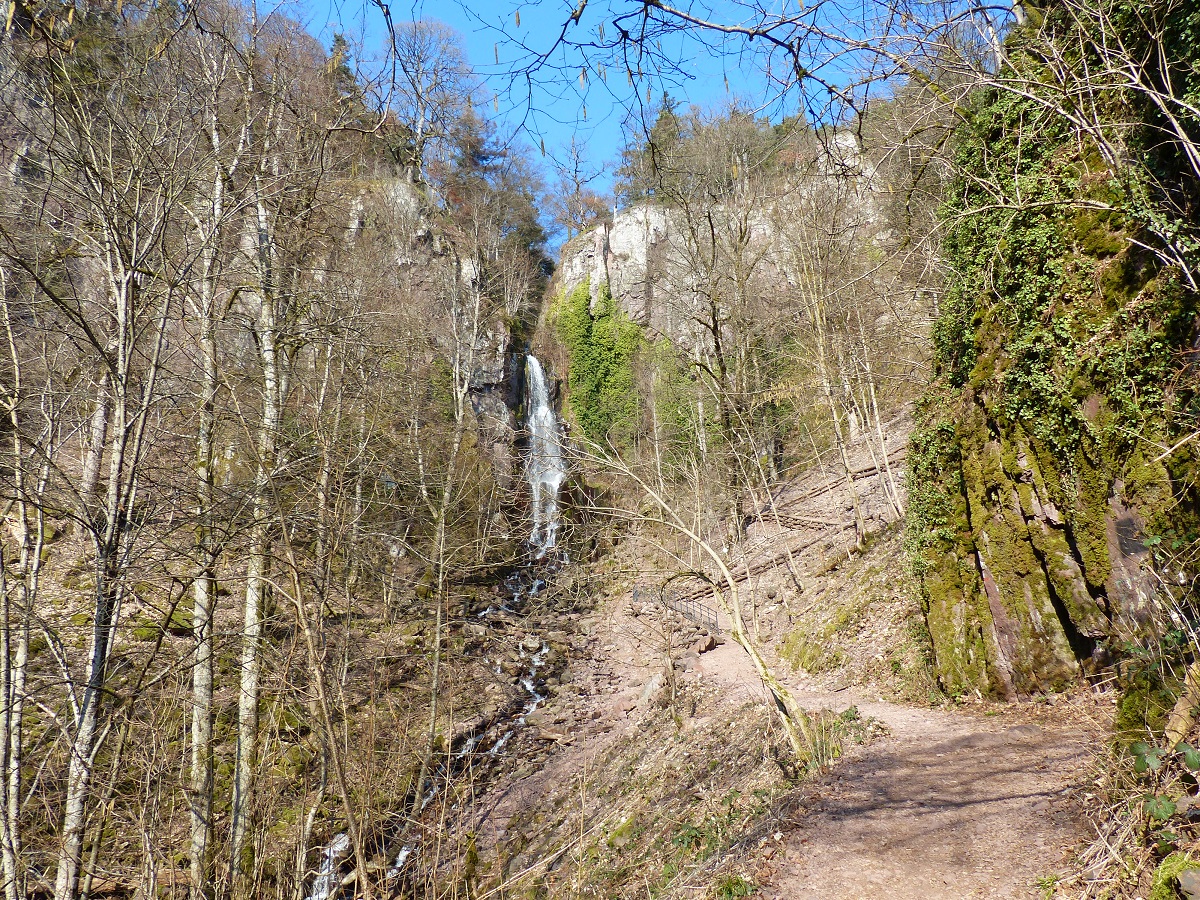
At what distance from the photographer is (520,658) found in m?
13.6

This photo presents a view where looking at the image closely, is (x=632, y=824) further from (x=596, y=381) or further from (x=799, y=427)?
(x=596, y=381)

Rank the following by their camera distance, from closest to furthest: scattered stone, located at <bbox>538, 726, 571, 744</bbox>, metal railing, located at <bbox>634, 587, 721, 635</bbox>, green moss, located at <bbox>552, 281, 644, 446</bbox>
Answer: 1. scattered stone, located at <bbox>538, 726, 571, 744</bbox>
2. metal railing, located at <bbox>634, 587, 721, 635</bbox>
3. green moss, located at <bbox>552, 281, 644, 446</bbox>

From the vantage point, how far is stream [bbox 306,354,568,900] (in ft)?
23.3

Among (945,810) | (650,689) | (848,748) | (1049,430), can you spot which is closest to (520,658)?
(650,689)

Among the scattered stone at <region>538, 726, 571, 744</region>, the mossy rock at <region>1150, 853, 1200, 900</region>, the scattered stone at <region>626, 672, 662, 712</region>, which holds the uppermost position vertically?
the mossy rock at <region>1150, 853, 1200, 900</region>

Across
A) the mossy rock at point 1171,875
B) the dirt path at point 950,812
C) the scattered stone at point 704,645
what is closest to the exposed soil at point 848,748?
the dirt path at point 950,812

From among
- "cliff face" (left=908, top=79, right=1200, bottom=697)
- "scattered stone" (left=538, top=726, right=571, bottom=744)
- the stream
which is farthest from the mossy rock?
"scattered stone" (left=538, top=726, right=571, bottom=744)

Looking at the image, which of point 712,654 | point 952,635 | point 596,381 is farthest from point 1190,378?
point 596,381

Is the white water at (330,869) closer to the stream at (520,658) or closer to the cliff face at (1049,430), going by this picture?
the stream at (520,658)

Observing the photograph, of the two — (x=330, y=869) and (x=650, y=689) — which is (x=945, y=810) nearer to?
(x=330, y=869)

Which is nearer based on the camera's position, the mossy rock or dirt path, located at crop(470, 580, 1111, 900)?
the mossy rock

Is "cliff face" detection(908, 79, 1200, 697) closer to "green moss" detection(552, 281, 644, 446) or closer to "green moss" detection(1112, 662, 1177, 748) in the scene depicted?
"green moss" detection(1112, 662, 1177, 748)

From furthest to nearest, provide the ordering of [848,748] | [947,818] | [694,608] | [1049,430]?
[694,608] < [848,748] < [1049,430] < [947,818]

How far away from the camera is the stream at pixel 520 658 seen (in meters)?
7.11
